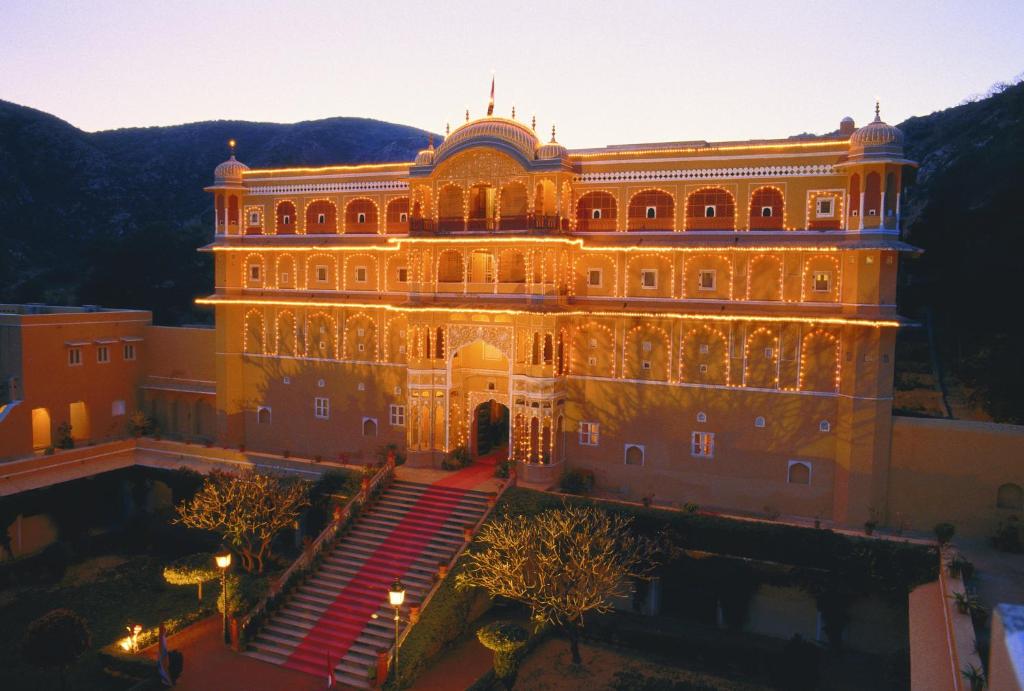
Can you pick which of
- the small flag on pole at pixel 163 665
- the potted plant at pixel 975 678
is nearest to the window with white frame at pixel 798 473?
the potted plant at pixel 975 678

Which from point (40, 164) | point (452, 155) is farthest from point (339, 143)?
point (452, 155)

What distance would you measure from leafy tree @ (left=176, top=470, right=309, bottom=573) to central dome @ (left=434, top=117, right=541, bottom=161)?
12857mm

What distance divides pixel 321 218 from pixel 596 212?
1192cm

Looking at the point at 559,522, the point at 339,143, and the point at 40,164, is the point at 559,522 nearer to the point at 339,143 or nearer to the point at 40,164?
the point at 40,164

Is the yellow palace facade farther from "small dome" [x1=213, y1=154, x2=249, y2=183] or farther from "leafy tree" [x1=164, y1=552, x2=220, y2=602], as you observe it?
"leafy tree" [x1=164, y1=552, x2=220, y2=602]

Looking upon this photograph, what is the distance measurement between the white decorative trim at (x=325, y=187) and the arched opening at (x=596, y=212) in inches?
283

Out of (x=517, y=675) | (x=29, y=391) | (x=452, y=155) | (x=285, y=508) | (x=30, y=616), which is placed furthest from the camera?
(x=29, y=391)

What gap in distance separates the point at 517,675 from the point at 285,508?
9304 mm

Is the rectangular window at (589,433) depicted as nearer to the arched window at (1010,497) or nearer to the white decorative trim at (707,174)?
the white decorative trim at (707,174)

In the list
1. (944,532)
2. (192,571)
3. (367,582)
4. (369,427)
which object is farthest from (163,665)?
(944,532)

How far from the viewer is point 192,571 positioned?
2177 cm

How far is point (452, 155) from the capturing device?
27.5 meters

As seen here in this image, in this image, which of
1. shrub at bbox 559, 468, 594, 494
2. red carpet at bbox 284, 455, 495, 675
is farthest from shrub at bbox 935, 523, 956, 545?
red carpet at bbox 284, 455, 495, 675

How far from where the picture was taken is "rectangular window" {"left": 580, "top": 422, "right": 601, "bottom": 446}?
27234 millimetres
